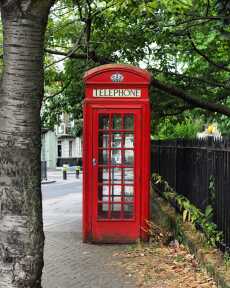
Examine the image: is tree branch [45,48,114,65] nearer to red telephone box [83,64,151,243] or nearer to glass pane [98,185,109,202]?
red telephone box [83,64,151,243]

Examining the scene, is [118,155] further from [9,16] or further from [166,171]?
[9,16]

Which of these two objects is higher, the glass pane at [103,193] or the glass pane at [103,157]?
the glass pane at [103,157]

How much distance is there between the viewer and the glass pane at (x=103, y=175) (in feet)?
29.7

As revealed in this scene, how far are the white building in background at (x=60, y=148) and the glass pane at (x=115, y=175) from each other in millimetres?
56027

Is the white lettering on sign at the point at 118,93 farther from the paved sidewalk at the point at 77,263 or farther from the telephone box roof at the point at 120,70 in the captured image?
the paved sidewalk at the point at 77,263

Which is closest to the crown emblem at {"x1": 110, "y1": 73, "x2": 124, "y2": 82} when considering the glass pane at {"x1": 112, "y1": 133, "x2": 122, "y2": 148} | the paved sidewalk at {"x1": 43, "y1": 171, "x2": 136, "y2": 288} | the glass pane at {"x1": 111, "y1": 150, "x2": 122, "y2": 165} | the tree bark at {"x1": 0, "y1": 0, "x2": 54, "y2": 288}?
the glass pane at {"x1": 112, "y1": 133, "x2": 122, "y2": 148}

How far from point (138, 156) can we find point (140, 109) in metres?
0.72

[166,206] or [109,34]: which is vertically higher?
[109,34]

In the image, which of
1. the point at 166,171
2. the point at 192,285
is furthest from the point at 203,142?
the point at 166,171

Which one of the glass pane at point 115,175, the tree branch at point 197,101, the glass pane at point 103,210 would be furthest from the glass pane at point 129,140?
the tree branch at point 197,101

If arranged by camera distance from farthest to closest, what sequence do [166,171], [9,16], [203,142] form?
1. [166,171]
2. [203,142]
3. [9,16]

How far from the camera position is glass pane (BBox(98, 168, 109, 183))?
906 centimetres

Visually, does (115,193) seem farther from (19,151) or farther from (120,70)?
(19,151)

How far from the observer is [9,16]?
160 inches
